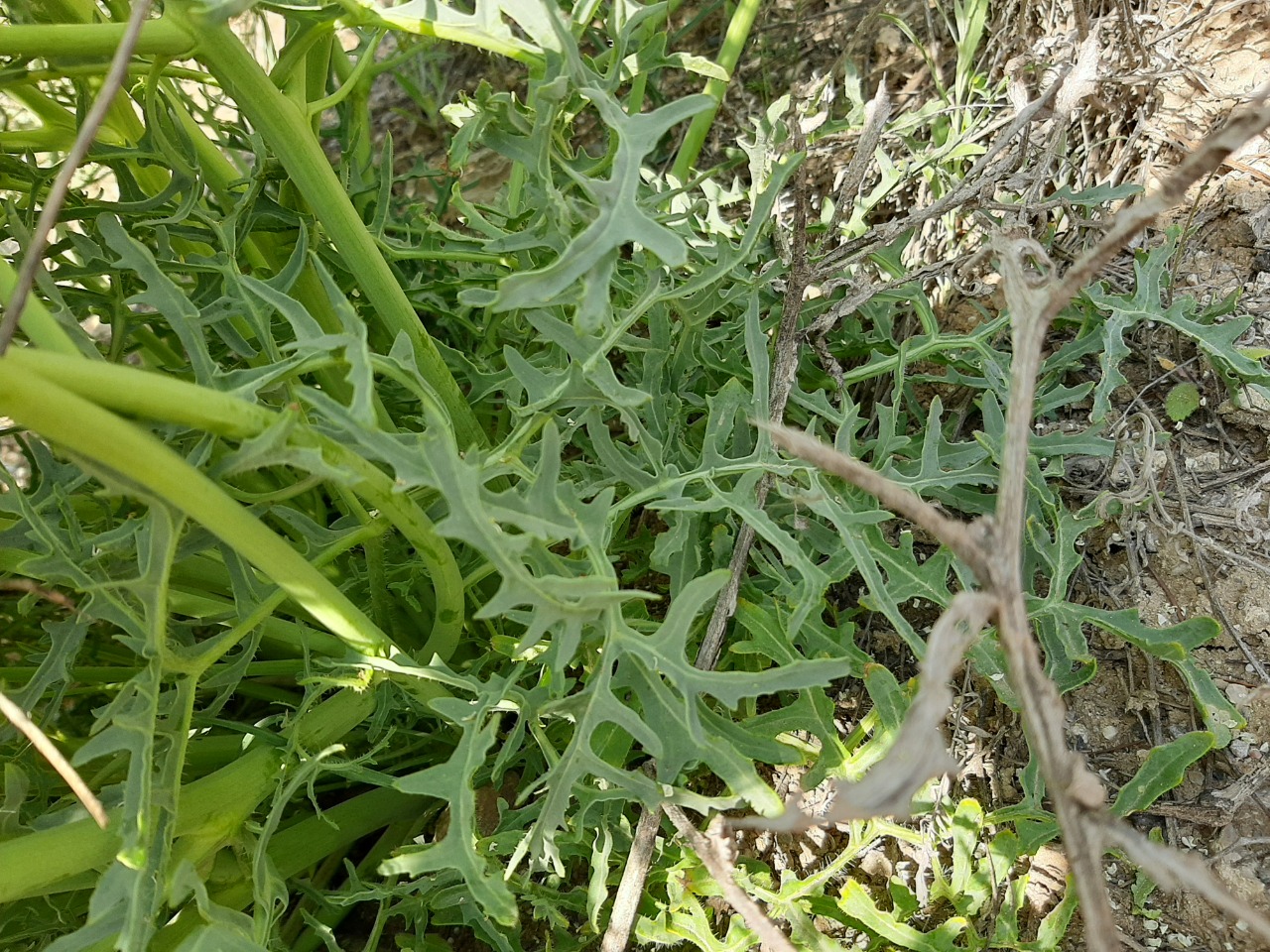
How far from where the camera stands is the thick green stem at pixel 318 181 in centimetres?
69

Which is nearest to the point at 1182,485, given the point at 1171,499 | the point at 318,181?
the point at 1171,499

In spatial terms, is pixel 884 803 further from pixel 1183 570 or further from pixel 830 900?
pixel 1183 570

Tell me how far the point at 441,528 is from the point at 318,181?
378mm

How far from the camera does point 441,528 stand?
549 millimetres

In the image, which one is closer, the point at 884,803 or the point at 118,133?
the point at 884,803

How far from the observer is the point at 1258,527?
3.09 ft

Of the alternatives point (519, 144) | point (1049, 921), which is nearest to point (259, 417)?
point (519, 144)

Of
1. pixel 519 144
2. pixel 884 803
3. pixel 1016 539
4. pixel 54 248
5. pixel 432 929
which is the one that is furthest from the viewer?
pixel 432 929

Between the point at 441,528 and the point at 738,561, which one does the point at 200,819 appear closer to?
the point at 441,528

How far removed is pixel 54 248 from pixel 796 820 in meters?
0.87

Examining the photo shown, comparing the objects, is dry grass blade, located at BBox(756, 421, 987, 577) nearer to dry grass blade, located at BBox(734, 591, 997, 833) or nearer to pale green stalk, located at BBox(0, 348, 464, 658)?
dry grass blade, located at BBox(734, 591, 997, 833)

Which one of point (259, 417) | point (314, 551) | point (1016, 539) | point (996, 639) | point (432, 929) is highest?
point (259, 417)

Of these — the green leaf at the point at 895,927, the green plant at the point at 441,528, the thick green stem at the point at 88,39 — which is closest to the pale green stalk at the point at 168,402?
the green plant at the point at 441,528

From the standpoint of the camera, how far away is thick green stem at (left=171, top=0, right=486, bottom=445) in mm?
693
